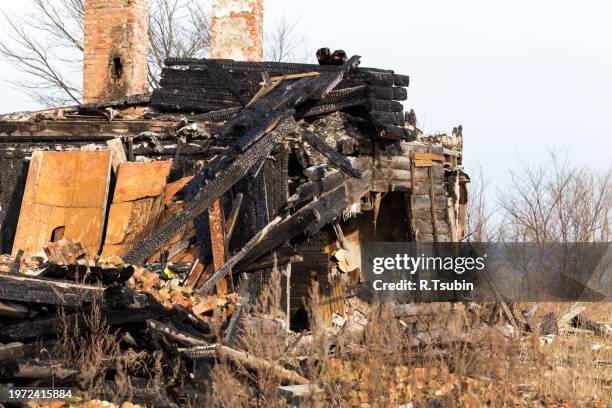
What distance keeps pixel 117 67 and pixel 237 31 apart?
271cm

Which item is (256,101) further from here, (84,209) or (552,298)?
(552,298)

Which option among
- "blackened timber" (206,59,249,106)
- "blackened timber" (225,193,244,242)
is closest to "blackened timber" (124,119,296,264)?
"blackened timber" (225,193,244,242)

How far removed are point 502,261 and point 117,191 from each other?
8.55m

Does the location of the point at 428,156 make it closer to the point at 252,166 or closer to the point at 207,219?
the point at 252,166

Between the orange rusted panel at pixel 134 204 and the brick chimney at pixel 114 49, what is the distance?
23.0ft

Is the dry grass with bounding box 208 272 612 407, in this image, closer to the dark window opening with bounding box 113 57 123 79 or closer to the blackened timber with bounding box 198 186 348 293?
the blackened timber with bounding box 198 186 348 293

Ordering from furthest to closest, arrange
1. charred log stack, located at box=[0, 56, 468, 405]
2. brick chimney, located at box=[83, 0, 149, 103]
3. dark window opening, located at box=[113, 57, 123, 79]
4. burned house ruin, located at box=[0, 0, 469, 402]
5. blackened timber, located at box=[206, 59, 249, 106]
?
dark window opening, located at box=[113, 57, 123, 79] < brick chimney, located at box=[83, 0, 149, 103] < blackened timber, located at box=[206, 59, 249, 106] < burned house ruin, located at box=[0, 0, 469, 402] < charred log stack, located at box=[0, 56, 468, 405]

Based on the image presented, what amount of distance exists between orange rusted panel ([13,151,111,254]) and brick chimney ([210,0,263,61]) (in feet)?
21.3

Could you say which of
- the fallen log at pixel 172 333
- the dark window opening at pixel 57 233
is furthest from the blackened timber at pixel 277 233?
the dark window opening at pixel 57 233

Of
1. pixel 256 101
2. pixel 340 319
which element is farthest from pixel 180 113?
pixel 340 319

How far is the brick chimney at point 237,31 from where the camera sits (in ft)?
54.1

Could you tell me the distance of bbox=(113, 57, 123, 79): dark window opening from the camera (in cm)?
1714

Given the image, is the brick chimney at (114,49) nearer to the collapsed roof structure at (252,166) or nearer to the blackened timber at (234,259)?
the collapsed roof structure at (252,166)

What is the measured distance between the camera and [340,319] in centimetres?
1070
